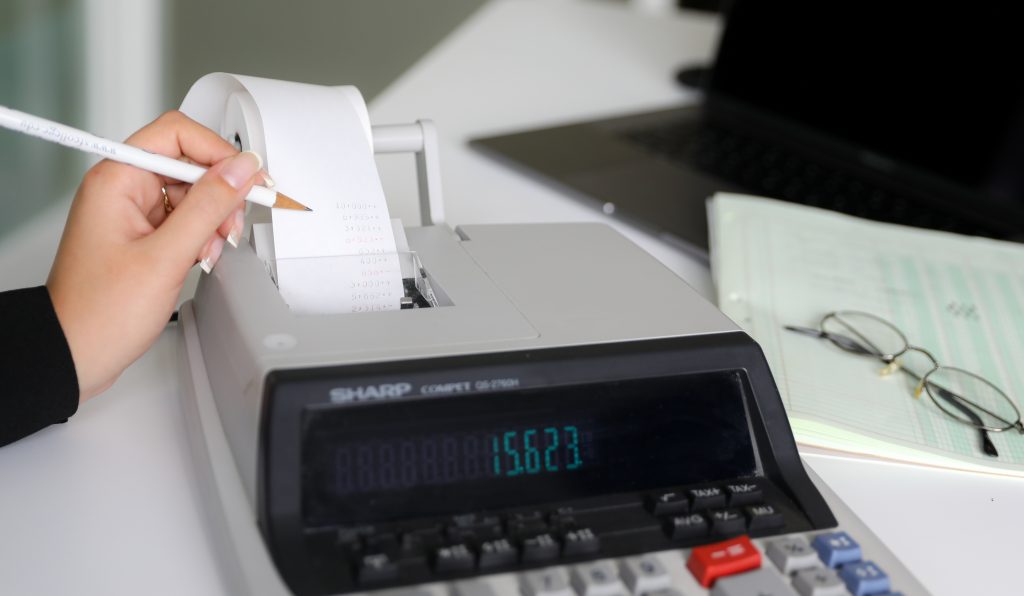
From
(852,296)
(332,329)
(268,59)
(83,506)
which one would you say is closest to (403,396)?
→ (332,329)

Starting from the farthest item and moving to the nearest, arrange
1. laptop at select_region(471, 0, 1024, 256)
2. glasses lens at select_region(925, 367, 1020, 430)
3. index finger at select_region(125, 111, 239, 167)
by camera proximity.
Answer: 1. laptop at select_region(471, 0, 1024, 256)
2. glasses lens at select_region(925, 367, 1020, 430)
3. index finger at select_region(125, 111, 239, 167)

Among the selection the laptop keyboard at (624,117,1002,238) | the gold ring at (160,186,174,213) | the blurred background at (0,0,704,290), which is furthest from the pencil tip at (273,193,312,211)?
the blurred background at (0,0,704,290)

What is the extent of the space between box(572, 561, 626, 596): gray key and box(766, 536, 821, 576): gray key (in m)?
0.11

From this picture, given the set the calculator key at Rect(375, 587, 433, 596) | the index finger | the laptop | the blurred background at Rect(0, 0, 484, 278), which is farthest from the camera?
the blurred background at Rect(0, 0, 484, 278)

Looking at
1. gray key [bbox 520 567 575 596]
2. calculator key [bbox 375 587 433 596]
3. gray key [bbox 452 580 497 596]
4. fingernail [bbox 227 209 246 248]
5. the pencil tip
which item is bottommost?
gray key [bbox 520 567 575 596]

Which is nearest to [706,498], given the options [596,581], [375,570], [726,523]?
[726,523]

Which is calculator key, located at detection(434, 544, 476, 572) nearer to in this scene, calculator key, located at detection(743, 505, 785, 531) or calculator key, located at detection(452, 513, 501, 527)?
calculator key, located at detection(452, 513, 501, 527)

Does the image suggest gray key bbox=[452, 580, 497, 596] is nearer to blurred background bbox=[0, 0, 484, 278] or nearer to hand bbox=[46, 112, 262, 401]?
hand bbox=[46, 112, 262, 401]

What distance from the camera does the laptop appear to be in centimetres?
136

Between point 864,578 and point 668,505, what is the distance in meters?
0.13

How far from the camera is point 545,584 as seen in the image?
2.02 ft

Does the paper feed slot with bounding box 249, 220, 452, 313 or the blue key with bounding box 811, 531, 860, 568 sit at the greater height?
the paper feed slot with bounding box 249, 220, 452, 313

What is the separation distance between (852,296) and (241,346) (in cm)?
64

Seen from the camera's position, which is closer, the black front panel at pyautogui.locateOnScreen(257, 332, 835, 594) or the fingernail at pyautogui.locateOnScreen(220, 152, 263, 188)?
the black front panel at pyautogui.locateOnScreen(257, 332, 835, 594)
